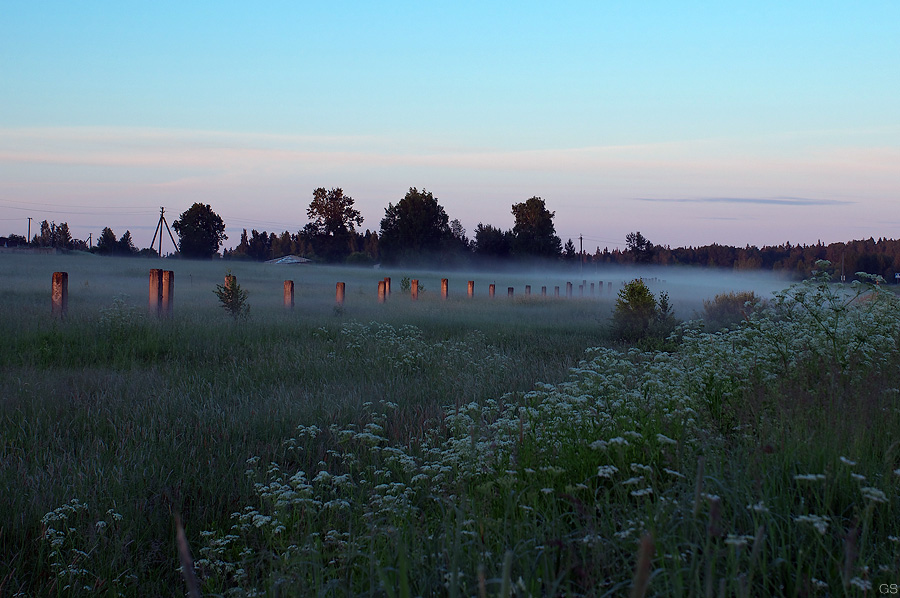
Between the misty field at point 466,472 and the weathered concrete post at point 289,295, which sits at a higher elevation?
the weathered concrete post at point 289,295

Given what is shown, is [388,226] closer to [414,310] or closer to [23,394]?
[414,310]

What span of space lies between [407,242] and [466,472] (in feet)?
237

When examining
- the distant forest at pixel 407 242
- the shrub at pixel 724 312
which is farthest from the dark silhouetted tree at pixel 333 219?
the shrub at pixel 724 312

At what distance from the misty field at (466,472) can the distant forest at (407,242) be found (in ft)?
199

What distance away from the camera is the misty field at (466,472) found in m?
2.69

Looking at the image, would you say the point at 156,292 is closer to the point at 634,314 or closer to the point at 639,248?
the point at 634,314

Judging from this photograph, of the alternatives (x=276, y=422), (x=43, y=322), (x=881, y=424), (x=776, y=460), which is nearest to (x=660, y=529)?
(x=776, y=460)

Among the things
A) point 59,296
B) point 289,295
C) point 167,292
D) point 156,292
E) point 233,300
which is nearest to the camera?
point 59,296

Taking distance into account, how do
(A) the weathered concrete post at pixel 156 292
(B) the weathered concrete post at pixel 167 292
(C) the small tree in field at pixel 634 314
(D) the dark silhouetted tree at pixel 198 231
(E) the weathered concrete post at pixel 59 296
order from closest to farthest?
1. (E) the weathered concrete post at pixel 59 296
2. (A) the weathered concrete post at pixel 156 292
3. (B) the weathered concrete post at pixel 167 292
4. (C) the small tree in field at pixel 634 314
5. (D) the dark silhouetted tree at pixel 198 231

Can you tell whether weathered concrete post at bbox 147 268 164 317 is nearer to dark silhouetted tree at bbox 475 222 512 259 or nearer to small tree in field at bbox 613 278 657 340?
small tree in field at bbox 613 278 657 340

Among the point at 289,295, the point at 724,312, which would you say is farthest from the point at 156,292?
the point at 724,312

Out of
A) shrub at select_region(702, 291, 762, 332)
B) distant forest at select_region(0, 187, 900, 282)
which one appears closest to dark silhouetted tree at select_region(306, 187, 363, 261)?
distant forest at select_region(0, 187, 900, 282)

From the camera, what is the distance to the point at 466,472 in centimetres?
398

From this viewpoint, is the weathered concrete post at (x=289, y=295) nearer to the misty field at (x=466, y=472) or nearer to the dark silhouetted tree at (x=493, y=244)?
the misty field at (x=466, y=472)
